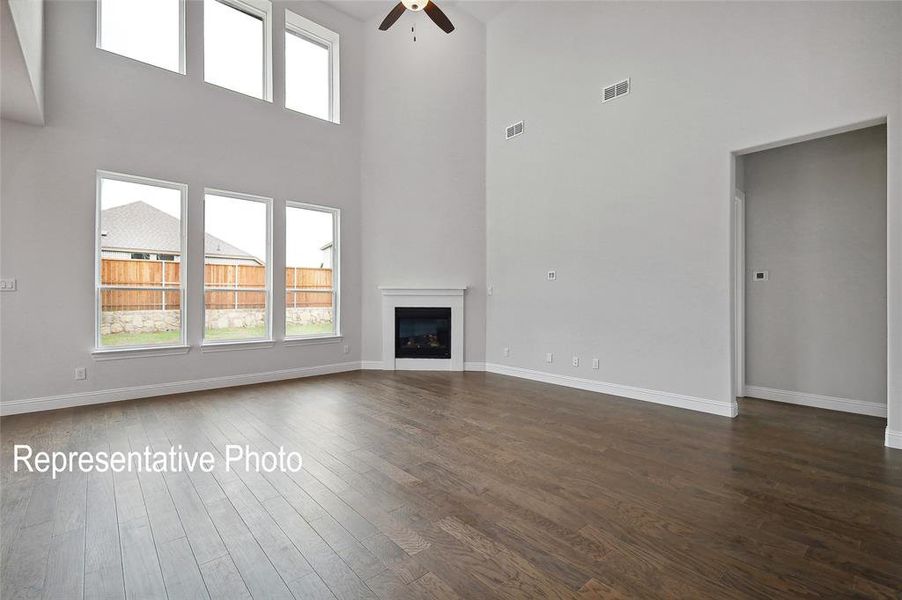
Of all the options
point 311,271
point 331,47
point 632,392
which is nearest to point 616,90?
point 632,392

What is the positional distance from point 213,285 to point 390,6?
4979mm

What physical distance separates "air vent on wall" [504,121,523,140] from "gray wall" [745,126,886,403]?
9.45 ft

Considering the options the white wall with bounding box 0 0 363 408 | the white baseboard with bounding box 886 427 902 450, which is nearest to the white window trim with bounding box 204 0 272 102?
the white wall with bounding box 0 0 363 408

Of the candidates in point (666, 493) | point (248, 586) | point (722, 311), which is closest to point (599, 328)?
point (722, 311)

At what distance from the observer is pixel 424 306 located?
6.54 metres

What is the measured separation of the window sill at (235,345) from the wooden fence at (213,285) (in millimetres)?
478

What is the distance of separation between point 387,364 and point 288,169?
3245mm

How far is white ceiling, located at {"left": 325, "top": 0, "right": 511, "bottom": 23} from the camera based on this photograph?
6.20 metres

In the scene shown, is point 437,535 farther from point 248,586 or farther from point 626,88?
point 626,88

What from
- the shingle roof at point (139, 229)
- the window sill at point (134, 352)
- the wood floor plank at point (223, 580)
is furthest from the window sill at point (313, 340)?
the wood floor plank at point (223, 580)

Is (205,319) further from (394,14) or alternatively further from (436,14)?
(436,14)

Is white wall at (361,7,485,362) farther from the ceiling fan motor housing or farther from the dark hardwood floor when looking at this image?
the dark hardwood floor

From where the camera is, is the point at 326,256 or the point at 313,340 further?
the point at 326,256

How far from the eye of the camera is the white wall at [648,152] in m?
3.46
